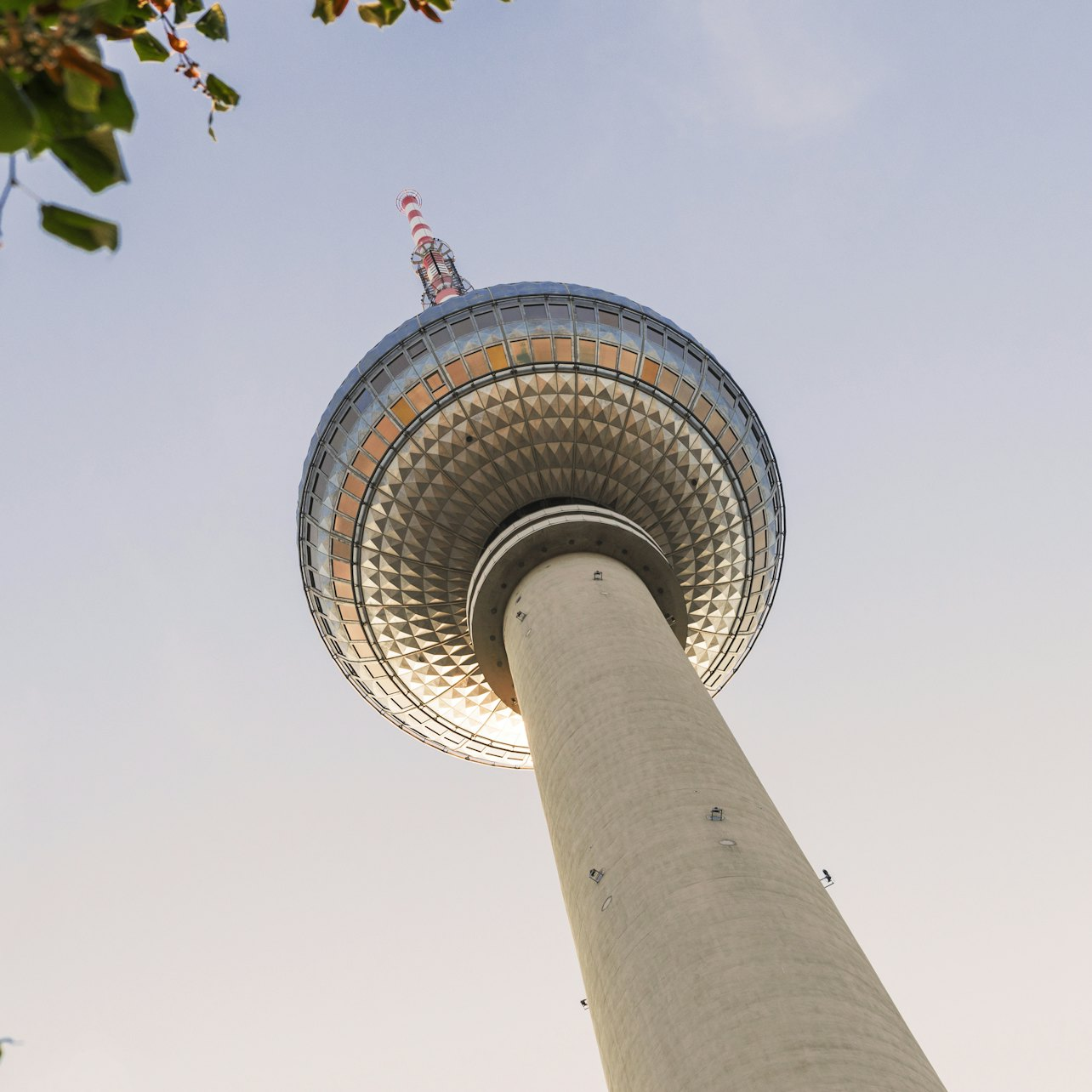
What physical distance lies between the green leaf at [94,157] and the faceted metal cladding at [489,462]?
25.4 metres

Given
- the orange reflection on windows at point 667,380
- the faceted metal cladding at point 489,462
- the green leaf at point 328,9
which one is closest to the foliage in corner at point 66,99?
the green leaf at point 328,9

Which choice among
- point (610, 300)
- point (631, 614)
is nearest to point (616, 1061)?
point (631, 614)

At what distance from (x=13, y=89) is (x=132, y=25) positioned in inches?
95.5

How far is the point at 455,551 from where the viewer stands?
29391 millimetres

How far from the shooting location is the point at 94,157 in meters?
3.10

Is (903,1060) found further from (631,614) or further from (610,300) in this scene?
(610,300)

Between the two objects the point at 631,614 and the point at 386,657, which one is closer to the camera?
the point at 631,614

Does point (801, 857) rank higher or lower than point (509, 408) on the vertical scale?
lower

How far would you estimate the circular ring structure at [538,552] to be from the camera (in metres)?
27.0

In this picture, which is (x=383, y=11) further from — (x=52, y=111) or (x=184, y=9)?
(x=52, y=111)

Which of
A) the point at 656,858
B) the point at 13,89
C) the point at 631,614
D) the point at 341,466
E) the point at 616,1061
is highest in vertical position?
the point at 341,466

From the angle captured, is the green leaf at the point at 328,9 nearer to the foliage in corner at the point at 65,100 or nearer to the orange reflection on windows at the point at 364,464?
the foliage in corner at the point at 65,100

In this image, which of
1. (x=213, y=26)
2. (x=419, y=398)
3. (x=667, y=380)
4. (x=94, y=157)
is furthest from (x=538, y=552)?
(x=94, y=157)

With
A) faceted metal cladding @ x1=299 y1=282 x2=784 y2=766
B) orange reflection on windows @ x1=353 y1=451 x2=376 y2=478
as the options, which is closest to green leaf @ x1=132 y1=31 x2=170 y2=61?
faceted metal cladding @ x1=299 y1=282 x2=784 y2=766
